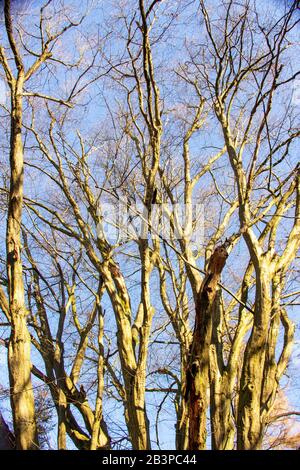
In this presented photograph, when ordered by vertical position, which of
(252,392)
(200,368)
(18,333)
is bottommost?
(252,392)

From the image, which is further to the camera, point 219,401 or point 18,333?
point 219,401

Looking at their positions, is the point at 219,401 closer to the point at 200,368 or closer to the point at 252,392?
the point at 252,392

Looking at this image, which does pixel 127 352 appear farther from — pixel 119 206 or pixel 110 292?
pixel 119 206

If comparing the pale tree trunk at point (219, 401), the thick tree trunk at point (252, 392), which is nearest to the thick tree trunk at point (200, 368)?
the thick tree trunk at point (252, 392)

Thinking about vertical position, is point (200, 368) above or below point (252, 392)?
above

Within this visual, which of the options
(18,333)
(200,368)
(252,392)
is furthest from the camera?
(18,333)

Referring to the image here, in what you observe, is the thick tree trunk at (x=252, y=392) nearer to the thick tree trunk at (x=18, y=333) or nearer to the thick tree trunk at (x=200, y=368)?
the thick tree trunk at (x=200, y=368)

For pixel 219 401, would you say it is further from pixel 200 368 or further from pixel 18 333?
pixel 18 333

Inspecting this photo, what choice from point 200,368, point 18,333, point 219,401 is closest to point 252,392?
point 200,368

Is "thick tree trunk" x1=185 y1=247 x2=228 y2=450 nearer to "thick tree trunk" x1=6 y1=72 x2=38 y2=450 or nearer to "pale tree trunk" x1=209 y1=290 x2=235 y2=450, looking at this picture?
"pale tree trunk" x1=209 y1=290 x2=235 y2=450

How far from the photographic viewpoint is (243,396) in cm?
400

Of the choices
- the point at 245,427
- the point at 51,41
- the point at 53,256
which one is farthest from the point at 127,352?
the point at 51,41

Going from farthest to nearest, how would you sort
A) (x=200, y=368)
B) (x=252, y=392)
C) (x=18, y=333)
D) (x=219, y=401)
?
(x=219, y=401) < (x=18, y=333) < (x=252, y=392) < (x=200, y=368)

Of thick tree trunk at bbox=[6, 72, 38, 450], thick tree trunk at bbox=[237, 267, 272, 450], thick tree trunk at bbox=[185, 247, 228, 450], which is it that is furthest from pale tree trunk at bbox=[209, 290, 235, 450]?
thick tree trunk at bbox=[6, 72, 38, 450]
